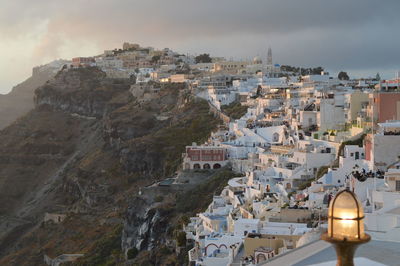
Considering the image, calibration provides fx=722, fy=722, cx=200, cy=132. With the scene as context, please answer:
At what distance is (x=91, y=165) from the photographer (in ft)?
250

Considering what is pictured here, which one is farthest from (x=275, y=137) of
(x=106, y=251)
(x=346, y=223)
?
(x=346, y=223)

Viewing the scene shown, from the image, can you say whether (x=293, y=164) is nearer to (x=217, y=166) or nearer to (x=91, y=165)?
(x=217, y=166)

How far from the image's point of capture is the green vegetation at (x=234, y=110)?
2677 inches

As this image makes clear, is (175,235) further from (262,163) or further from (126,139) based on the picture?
(126,139)

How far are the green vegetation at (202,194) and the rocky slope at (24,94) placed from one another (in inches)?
4273

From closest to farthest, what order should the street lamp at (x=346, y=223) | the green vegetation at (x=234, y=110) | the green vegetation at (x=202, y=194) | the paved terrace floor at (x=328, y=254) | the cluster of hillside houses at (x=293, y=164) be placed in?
the street lamp at (x=346, y=223) < the paved terrace floor at (x=328, y=254) < the cluster of hillside houses at (x=293, y=164) < the green vegetation at (x=202, y=194) < the green vegetation at (x=234, y=110)

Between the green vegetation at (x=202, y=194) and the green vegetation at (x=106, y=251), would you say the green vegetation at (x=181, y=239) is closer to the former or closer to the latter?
the green vegetation at (x=202, y=194)

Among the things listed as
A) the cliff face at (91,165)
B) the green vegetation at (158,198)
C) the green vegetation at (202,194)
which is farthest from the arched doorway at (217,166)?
the green vegetation at (158,198)

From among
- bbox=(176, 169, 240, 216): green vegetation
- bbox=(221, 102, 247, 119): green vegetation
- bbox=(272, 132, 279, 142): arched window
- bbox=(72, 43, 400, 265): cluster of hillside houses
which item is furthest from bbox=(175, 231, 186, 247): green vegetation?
bbox=(221, 102, 247, 119): green vegetation

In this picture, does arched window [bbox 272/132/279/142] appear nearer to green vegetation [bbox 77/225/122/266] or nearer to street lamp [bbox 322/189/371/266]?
green vegetation [bbox 77/225/122/266]

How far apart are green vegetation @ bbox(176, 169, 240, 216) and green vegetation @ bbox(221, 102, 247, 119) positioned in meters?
16.8

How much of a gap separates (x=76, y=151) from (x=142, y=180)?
29075 millimetres

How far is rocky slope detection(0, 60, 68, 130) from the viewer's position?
154 metres

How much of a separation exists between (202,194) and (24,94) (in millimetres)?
124563
